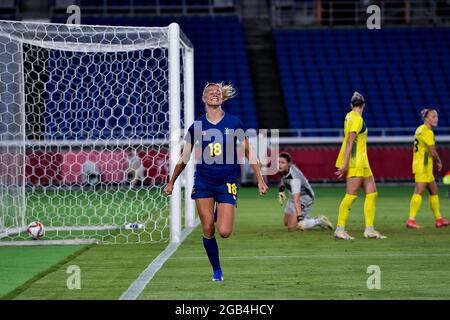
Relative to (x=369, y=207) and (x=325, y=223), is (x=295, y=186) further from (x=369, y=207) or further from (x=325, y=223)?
(x=369, y=207)

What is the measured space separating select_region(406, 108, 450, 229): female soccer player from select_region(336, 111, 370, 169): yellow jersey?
6.91 feet

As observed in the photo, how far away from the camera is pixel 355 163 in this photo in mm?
12914

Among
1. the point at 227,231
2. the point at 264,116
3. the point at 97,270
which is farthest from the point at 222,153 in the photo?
the point at 264,116

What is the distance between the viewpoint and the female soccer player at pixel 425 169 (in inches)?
579

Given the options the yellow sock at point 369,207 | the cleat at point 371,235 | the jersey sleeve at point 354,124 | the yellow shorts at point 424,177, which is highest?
the jersey sleeve at point 354,124

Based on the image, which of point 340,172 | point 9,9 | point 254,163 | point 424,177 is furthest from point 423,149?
point 9,9

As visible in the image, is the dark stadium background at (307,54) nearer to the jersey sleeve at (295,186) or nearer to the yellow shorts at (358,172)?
the jersey sleeve at (295,186)

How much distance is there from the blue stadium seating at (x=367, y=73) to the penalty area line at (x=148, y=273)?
20.4 meters

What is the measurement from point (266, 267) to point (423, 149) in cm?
570

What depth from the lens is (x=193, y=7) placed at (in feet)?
120

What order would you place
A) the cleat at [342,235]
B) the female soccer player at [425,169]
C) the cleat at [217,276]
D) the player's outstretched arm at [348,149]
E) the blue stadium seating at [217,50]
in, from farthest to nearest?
the blue stadium seating at [217,50], the female soccer player at [425,169], the cleat at [342,235], the player's outstretched arm at [348,149], the cleat at [217,276]

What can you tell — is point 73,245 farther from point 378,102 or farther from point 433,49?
point 433,49

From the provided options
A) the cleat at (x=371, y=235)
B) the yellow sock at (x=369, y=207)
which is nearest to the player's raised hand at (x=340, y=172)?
the yellow sock at (x=369, y=207)
